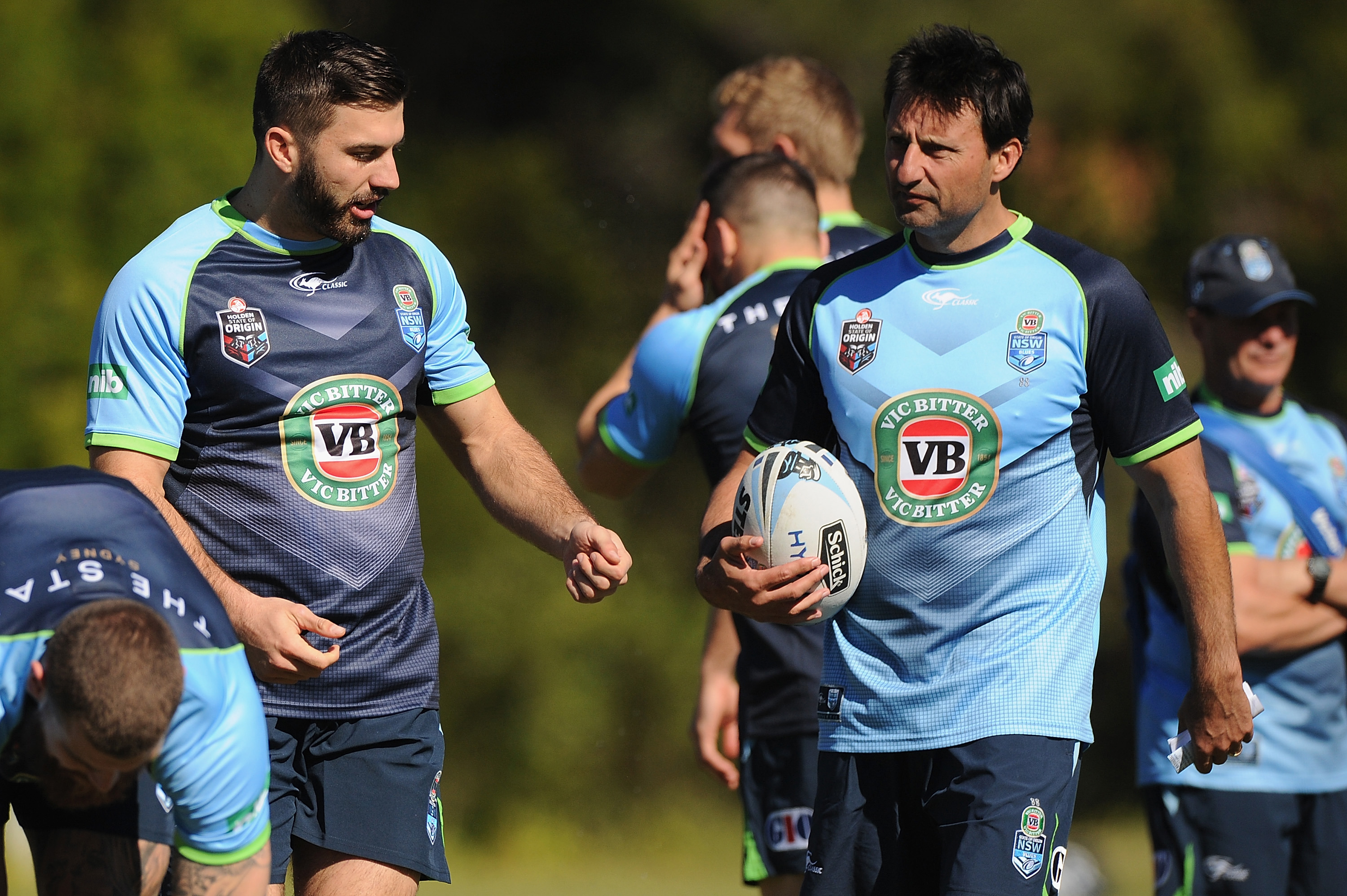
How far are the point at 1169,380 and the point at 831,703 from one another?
43.8 inches

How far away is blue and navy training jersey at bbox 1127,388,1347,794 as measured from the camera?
5.00 m

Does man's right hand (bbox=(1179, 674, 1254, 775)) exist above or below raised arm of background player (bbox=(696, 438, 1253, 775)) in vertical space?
below

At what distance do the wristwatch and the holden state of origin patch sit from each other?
197 centimetres

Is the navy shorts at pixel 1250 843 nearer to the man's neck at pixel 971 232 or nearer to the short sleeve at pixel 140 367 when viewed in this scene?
the man's neck at pixel 971 232

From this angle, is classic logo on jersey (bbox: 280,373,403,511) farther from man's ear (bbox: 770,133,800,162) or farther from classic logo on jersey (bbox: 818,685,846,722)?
man's ear (bbox: 770,133,800,162)

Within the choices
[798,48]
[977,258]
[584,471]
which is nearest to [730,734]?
[584,471]

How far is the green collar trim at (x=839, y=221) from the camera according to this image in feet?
19.0

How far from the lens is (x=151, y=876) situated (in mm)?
3562

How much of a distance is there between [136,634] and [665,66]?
12.8 metres

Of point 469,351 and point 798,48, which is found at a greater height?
point 798,48

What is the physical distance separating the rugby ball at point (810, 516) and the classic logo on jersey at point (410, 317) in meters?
0.98

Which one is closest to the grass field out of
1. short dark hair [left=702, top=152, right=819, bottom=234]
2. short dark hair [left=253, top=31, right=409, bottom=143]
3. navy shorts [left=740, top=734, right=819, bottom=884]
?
navy shorts [left=740, top=734, right=819, bottom=884]

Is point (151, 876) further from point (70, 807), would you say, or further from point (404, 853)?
point (404, 853)

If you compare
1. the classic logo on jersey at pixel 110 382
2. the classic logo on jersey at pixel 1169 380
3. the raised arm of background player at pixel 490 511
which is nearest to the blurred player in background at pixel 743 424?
the raised arm of background player at pixel 490 511
